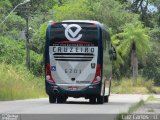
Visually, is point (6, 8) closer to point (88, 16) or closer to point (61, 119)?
point (88, 16)

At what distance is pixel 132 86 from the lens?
69438mm

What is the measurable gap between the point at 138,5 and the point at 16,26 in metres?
21.9

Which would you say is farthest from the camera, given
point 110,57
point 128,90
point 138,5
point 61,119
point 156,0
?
point 138,5

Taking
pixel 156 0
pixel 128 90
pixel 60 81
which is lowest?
pixel 128 90

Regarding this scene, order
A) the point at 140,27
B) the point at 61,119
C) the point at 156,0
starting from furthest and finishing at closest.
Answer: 1. the point at 140,27
2. the point at 156,0
3. the point at 61,119

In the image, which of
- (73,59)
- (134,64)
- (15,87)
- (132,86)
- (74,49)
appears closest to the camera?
(74,49)

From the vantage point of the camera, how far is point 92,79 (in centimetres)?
2908

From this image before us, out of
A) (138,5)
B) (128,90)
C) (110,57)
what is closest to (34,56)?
(128,90)

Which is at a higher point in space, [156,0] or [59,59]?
[156,0]

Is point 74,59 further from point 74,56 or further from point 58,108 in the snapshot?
point 58,108

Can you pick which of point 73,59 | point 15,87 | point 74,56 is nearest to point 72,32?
point 74,56

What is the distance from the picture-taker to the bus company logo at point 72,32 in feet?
94.7

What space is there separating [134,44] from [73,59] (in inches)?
1714

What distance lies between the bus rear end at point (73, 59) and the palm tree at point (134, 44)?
42.1 metres
